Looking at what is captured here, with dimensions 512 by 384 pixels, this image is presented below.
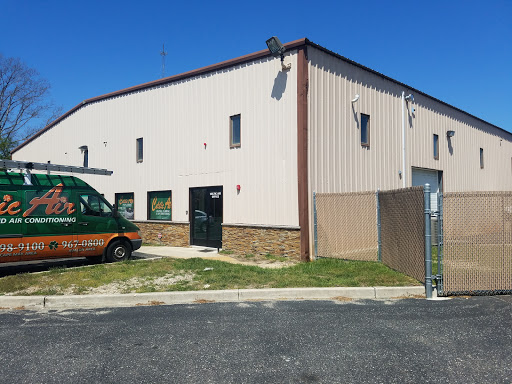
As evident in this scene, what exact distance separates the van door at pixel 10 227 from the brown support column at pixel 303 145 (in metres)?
7.29

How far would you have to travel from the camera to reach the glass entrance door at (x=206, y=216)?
14913mm

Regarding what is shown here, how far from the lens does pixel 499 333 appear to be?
17.5 ft

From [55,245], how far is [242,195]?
19.4 ft

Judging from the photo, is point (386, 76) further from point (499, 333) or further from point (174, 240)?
point (499, 333)

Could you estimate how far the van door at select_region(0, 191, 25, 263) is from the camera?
9758mm

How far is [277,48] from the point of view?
40.9 feet

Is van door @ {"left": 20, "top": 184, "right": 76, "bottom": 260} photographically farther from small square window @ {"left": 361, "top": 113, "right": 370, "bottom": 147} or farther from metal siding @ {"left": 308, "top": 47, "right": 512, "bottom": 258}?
small square window @ {"left": 361, "top": 113, "right": 370, "bottom": 147}

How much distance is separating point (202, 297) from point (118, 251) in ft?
16.7

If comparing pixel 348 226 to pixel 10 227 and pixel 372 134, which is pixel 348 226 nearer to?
pixel 372 134

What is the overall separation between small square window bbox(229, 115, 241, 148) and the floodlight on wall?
2541 millimetres


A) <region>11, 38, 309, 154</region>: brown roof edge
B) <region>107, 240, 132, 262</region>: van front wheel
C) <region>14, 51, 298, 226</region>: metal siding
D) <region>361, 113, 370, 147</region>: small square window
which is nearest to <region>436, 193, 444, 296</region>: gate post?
<region>14, 51, 298, 226</region>: metal siding

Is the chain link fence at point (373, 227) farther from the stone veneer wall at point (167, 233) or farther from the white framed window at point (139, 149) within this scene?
the white framed window at point (139, 149)

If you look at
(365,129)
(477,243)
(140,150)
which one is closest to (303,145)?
(365,129)

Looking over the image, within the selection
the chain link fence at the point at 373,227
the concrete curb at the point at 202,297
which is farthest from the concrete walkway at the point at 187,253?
the concrete curb at the point at 202,297
